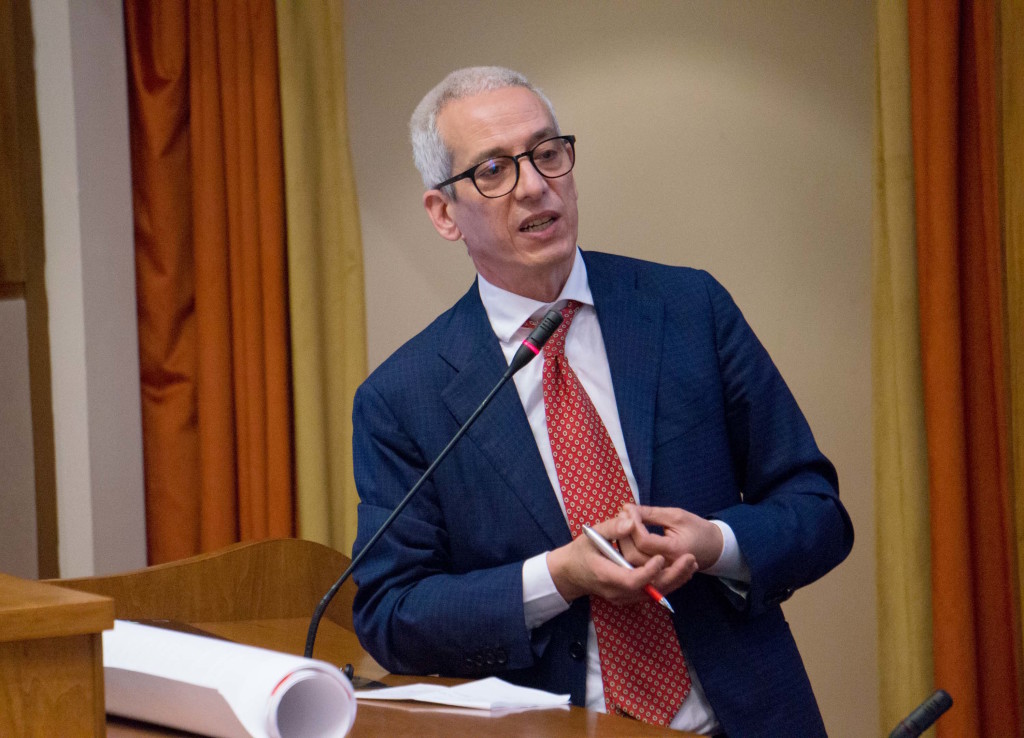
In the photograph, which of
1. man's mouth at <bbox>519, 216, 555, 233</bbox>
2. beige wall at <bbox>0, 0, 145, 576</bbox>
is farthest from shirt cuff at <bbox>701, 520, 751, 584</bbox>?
beige wall at <bbox>0, 0, 145, 576</bbox>

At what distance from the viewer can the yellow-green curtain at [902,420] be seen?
2291mm

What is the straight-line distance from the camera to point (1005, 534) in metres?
2.26

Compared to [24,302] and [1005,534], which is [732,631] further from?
[24,302]

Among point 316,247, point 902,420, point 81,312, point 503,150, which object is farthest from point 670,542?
A: point 81,312

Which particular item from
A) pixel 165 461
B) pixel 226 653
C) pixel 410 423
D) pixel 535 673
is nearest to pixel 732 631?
pixel 535 673

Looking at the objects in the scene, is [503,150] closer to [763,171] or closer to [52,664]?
[52,664]

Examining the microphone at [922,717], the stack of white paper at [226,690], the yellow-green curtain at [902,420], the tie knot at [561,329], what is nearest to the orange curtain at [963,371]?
the yellow-green curtain at [902,420]

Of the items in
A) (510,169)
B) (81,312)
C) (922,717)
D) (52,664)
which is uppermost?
(510,169)

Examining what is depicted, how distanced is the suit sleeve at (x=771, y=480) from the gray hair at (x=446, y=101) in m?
0.47

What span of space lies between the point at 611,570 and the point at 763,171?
183cm

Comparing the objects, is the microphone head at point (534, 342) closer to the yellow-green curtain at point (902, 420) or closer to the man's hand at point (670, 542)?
the man's hand at point (670, 542)

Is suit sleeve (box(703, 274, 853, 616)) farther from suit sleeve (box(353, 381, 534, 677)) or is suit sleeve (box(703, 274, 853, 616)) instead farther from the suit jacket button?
suit sleeve (box(353, 381, 534, 677))

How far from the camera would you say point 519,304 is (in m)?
1.83

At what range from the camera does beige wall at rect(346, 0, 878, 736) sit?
295 centimetres
